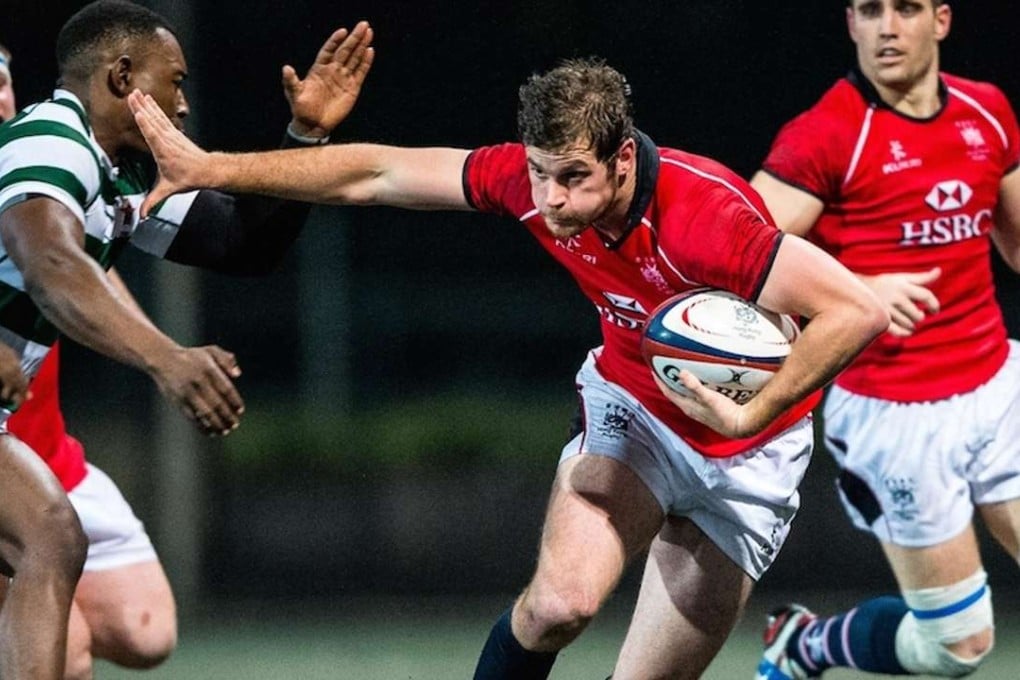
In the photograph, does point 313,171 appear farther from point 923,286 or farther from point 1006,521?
point 1006,521

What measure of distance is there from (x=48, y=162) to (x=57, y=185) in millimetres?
64

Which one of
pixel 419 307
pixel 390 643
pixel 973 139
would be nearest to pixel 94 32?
pixel 973 139

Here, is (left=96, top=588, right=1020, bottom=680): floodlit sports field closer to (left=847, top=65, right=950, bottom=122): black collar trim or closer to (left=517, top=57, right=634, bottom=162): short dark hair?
(left=847, top=65, right=950, bottom=122): black collar trim

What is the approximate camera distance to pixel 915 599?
5188 mm

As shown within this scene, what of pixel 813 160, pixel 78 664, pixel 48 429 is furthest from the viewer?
pixel 813 160

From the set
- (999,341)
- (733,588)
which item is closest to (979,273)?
(999,341)

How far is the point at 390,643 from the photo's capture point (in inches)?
266

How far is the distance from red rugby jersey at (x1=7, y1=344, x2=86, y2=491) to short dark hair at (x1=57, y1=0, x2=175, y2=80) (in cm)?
84

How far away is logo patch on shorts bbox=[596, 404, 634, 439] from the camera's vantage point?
436 cm

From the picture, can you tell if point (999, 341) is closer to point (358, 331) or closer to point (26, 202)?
point (26, 202)

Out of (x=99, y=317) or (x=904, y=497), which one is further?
(x=904, y=497)

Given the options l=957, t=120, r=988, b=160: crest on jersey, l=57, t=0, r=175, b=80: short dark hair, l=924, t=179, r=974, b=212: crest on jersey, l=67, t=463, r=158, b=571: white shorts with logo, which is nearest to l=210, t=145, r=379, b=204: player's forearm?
l=57, t=0, r=175, b=80: short dark hair

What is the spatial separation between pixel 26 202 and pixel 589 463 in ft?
4.52

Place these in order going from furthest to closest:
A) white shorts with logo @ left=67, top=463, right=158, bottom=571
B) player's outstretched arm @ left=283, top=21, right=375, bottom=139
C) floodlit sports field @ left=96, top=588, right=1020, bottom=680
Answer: floodlit sports field @ left=96, top=588, right=1020, bottom=680, white shorts with logo @ left=67, top=463, right=158, bottom=571, player's outstretched arm @ left=283, top=21, right=375, bottom=139
